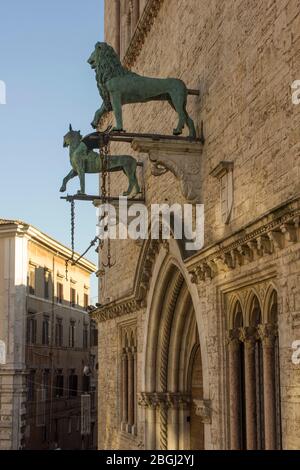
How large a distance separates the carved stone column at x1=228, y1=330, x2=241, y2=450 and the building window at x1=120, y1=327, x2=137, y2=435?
656cm

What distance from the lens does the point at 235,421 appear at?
10992 millimetres

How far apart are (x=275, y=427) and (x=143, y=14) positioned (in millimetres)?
10308

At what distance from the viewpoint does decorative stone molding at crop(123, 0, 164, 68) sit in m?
16.2

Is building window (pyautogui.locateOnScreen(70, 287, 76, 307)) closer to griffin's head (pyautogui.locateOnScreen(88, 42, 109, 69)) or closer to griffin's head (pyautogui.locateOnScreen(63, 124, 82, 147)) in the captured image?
griffin's head (pyautogui.locateOnScreen(63, 124, 82, 147))

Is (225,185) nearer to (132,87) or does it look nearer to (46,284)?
(132,87)

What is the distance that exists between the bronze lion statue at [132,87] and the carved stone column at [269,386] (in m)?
4.33

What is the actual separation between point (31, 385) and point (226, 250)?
77.9ft

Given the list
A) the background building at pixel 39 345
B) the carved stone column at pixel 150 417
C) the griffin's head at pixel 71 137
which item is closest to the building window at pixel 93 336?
the background building at pixel 39 345

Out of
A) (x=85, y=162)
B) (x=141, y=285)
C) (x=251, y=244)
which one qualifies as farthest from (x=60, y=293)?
(x=251, y=244)

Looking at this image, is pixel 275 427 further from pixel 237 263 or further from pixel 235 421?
pixel 237 263

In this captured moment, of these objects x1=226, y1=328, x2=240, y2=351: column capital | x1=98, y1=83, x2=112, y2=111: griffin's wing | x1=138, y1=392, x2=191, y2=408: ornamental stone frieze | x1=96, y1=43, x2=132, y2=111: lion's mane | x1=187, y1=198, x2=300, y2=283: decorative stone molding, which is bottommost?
x1=138, y1=392, x2=191, y2=408: ornamental stone frieze

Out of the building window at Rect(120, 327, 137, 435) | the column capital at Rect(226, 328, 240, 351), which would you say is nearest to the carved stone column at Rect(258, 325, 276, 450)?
the column capital at Rect(226, 328, 240, 351)

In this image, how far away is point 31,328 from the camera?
33.0 m

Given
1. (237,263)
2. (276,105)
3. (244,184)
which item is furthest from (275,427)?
(276,105)
